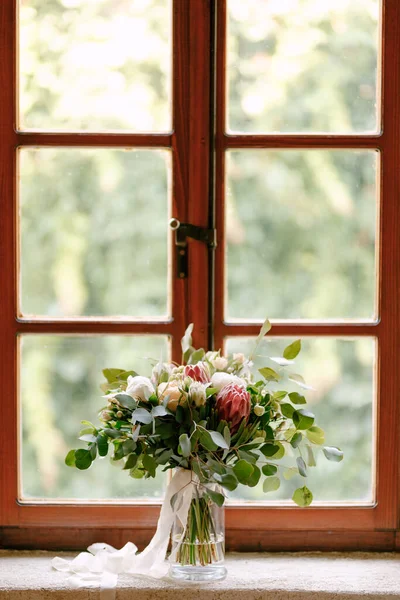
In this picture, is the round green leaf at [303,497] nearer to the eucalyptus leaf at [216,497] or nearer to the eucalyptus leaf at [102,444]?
the eucalyptus leaf at [216,497]

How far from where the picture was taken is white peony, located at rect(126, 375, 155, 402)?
4.56ft

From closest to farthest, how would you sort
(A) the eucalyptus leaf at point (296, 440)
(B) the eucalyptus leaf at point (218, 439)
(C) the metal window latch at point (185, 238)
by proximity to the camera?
(B) the eucalyptus leaf at point (218, 439)
(A) the eucalyptus leaf at point (296, 440)
(C) the metal window latch at point (185, 238)

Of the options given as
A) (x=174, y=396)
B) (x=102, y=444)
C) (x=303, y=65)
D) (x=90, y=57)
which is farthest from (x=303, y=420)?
(x=90, y=57)

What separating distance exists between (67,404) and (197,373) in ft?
1.32

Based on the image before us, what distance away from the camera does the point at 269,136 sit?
166 cm

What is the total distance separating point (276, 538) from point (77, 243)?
78 cm

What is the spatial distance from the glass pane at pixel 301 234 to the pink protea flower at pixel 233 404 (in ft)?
1.08

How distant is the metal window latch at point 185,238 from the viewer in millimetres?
1644

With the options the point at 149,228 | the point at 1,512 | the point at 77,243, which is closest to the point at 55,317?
the point at 77,243

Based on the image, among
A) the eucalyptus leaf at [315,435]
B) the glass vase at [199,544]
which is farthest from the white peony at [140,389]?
the eucalyptus leaf at [315,435]

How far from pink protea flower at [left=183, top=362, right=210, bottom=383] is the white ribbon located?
17 centimetres

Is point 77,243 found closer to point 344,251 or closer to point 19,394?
point 19,394

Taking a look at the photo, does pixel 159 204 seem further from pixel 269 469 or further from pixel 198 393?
pixel 269 469

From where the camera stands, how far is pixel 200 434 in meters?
1.36
